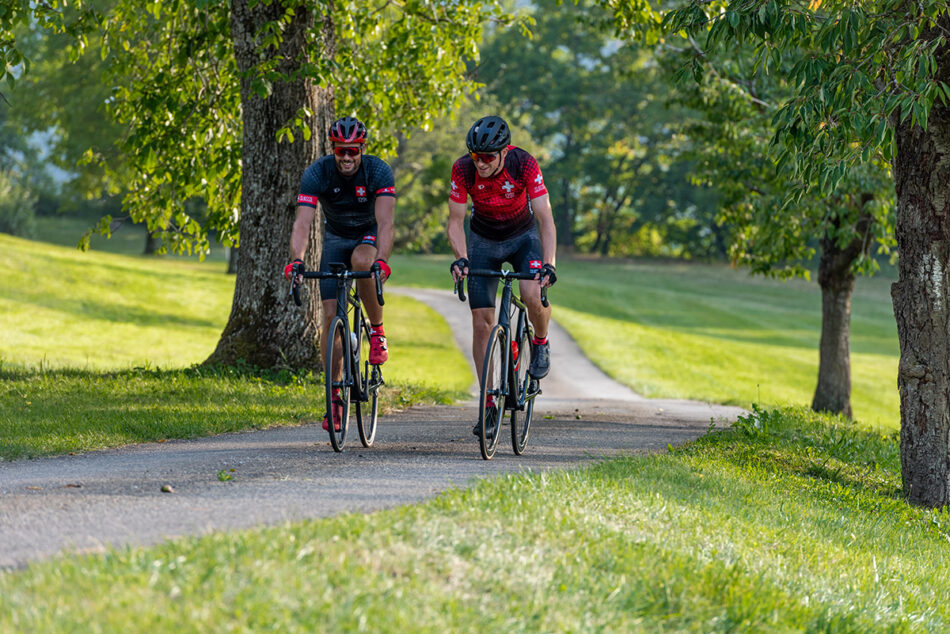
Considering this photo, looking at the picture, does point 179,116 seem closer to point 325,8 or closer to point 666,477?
point 325,8

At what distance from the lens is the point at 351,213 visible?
776 centimetres

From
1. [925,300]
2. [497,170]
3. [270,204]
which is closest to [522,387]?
[497,170]

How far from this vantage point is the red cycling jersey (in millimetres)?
7320

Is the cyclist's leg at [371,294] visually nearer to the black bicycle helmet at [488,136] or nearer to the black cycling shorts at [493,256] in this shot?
the black cycling shorts at [493,256]

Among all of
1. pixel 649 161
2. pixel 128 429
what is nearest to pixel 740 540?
pixel 128 429

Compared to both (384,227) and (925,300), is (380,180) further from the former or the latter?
(925,300)

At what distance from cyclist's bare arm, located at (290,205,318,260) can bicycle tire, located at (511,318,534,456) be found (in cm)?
185

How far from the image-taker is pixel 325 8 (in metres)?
11.3

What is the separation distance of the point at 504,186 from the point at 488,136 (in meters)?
0.52

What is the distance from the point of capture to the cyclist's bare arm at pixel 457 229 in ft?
23.3

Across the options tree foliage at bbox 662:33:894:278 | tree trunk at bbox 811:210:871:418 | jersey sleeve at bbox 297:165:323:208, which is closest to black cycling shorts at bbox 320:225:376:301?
jersey sleeve at bbox 297:165:323:208

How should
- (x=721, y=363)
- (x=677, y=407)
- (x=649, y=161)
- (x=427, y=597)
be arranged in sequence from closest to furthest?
1. (x=427, y=597)
2. (x=677, y=407)
3. (x=721, y=363)
4. (x=649, y=161)

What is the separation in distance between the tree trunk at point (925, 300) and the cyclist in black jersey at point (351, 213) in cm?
456

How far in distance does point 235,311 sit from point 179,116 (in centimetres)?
333
